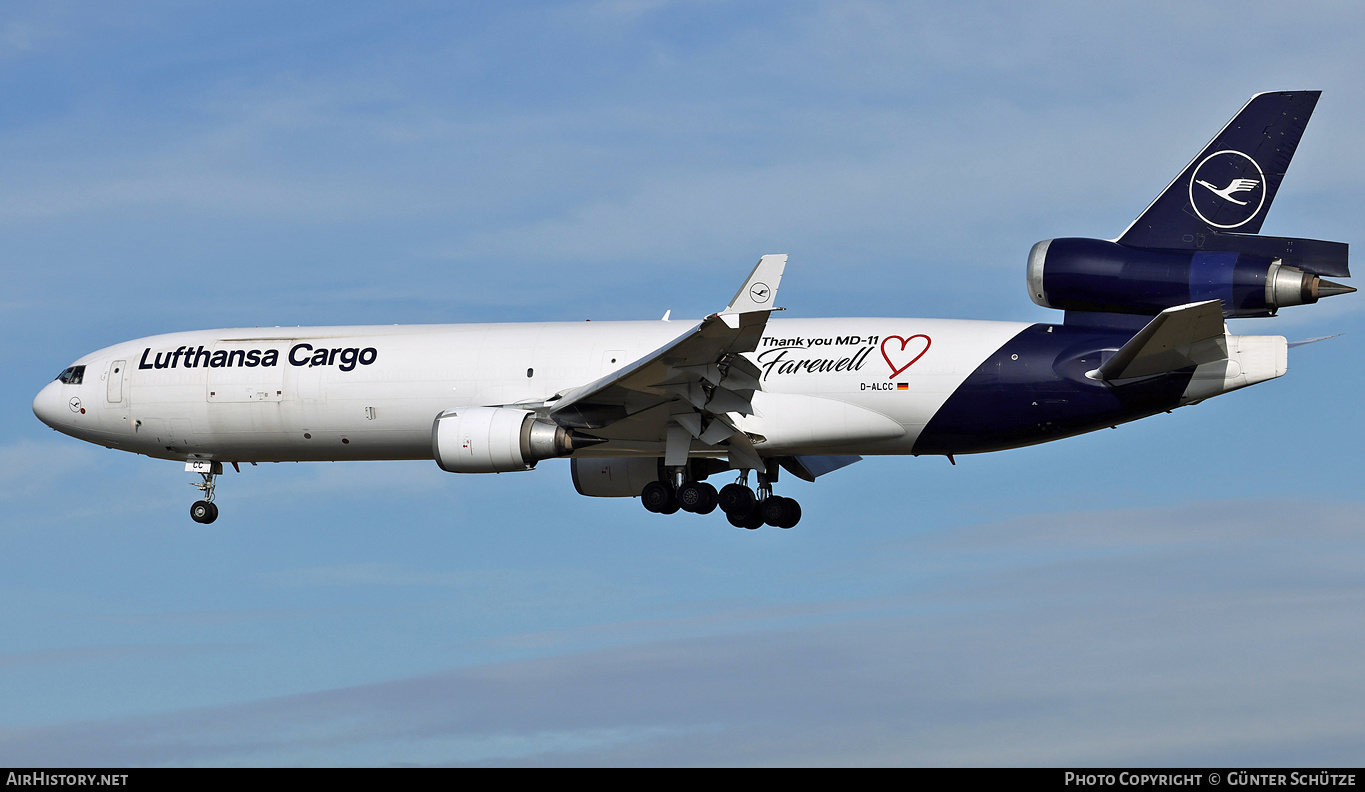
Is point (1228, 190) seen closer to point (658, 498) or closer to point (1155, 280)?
point (1155, 280)

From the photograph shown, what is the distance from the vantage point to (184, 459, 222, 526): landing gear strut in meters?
33.3

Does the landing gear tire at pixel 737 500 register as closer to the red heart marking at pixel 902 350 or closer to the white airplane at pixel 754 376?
the white airplane at pixel 754 376

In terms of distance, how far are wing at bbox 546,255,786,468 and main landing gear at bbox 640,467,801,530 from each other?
27.0 inches

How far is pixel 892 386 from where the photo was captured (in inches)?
1124

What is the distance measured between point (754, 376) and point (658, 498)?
13.1 feet

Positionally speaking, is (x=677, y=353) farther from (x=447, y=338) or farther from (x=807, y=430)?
(x=447, y=338)

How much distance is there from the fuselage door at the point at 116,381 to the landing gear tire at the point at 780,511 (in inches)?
577

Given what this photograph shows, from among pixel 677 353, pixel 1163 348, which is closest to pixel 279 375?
pixel 677 353

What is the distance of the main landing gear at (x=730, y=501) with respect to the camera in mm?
30109

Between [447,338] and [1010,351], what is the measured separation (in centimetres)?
1189

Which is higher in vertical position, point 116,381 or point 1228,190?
point 116,381

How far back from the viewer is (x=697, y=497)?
98.5 feet

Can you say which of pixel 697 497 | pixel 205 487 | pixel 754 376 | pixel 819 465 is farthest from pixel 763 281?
pixel 205 487

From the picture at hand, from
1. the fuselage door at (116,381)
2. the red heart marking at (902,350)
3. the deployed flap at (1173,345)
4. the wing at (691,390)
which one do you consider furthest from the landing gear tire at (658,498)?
the fuselage door at (116,381)
